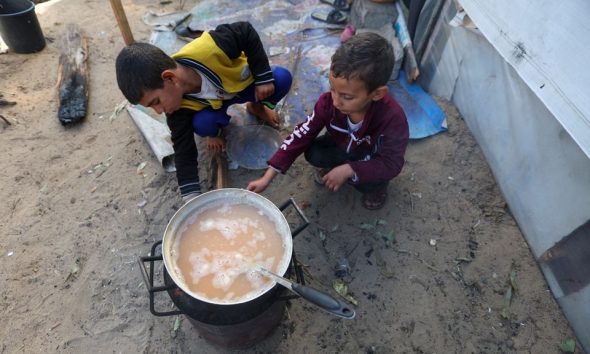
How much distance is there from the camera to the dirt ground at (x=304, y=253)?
219cm

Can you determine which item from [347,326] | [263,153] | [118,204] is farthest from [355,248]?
[118,204]

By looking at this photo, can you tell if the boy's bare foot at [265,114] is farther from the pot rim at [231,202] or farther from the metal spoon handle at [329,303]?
the metal spoon handle at [329,303]

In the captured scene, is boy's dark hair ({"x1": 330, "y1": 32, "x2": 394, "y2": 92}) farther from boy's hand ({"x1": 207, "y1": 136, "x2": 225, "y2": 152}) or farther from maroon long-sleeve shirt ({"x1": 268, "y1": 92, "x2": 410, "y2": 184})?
boy's hand ({"x1": 207, "y1": 136, "x2": 225, "y2": 152})

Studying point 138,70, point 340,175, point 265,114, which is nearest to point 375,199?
point 340,175

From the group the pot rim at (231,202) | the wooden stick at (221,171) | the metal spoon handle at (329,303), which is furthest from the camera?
the wooden stick at (221,171)

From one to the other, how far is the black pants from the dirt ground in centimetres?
25

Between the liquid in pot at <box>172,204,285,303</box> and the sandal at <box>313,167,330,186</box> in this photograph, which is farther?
the sandal at <box>313,167,330,186</box>

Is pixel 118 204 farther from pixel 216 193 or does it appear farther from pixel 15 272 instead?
pixel 216 193

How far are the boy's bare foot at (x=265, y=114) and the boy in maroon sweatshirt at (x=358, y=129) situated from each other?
2.74ft

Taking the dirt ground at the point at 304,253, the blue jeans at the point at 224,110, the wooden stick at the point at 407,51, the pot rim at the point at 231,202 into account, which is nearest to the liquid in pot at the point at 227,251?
the pot rim at the point at 231,202

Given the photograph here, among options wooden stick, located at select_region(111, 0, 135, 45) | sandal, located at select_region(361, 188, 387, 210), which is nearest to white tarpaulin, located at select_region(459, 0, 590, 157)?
sandal, located at select_region(361, 188, 387, 210)

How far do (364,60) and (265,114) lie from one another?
1679mm

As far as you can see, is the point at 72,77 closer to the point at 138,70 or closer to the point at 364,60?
the point at 138,70

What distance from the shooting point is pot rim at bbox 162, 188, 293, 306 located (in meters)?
1.49
